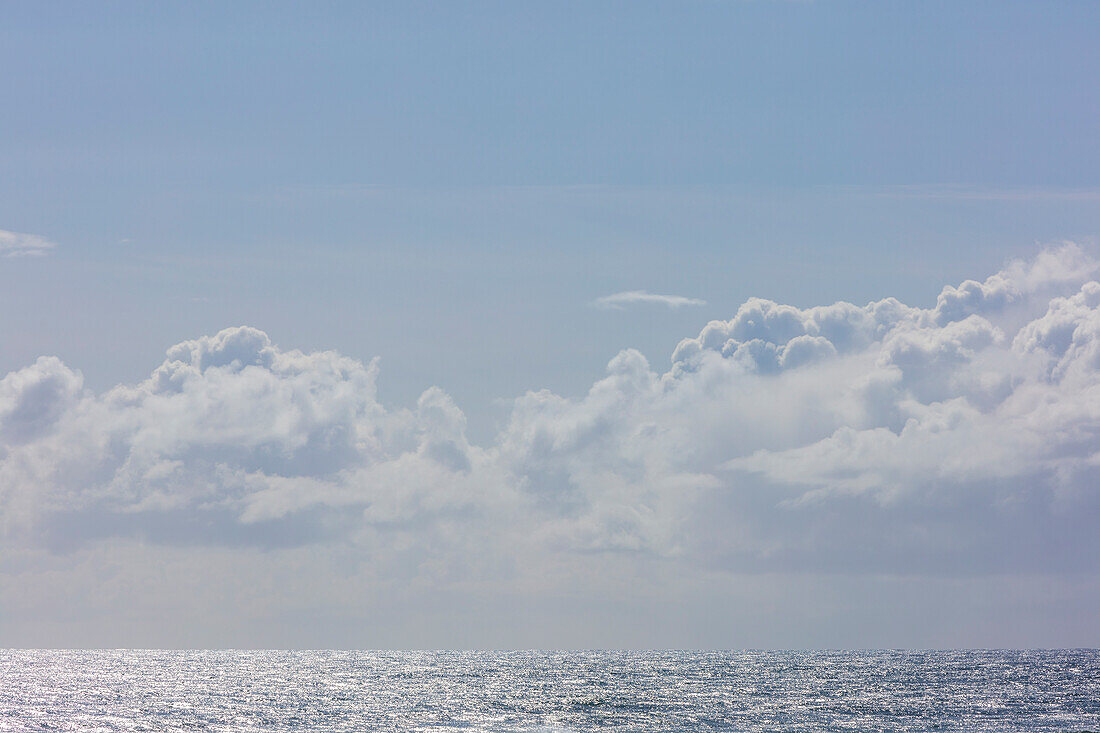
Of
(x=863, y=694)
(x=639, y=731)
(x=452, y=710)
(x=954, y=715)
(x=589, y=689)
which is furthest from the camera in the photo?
(x=589, y=689)

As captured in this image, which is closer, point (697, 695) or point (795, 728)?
point (795, 728)

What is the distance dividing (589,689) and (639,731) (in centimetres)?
6847

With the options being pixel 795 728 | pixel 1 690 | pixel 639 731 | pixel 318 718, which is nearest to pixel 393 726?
pixel 318 718

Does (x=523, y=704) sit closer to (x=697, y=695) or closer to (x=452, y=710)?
(x=452, y=710)

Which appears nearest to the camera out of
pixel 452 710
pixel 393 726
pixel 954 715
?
pixel 393 726

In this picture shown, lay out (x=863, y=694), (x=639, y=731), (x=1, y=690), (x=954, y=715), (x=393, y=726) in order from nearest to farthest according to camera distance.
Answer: (x=639, y=731), (x=393, y=726), (x=954, y=715), (x=863, y=694), (x=1, y=690)

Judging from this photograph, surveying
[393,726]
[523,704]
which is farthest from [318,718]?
[523,704]

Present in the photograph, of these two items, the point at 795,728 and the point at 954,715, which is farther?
the point at 954,715

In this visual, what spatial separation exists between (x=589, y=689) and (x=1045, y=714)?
70784 mm

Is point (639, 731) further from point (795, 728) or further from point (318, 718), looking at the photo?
point (318, 718)

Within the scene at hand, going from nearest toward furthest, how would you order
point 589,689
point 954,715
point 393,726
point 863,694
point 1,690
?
point 393,726 < point 954,715 < point 863,694 < point 589,689 < point 1,690

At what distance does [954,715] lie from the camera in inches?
5246

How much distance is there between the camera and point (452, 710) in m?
145

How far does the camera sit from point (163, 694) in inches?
7392
